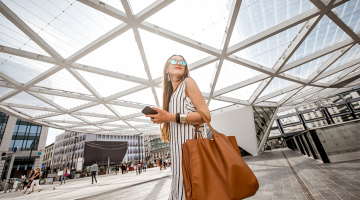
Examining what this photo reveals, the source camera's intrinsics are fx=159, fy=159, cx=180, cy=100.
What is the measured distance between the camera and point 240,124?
1980 centimetres

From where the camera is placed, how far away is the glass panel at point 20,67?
8.62 metres

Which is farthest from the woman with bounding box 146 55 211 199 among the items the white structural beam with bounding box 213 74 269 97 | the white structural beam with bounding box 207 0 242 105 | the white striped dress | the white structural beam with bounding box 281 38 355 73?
the white structural beam with bounding box 281 38 355 73

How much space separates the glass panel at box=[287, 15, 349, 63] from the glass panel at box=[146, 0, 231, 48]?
587cm

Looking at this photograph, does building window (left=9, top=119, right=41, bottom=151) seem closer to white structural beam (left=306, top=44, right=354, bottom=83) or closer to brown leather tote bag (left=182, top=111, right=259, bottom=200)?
brown leather tote bag (left=182, top=111, right=259, bottom=200)

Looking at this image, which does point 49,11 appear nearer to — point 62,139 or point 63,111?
point 63,111

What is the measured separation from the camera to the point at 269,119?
70.6 feet

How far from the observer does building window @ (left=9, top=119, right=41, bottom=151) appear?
3228cm

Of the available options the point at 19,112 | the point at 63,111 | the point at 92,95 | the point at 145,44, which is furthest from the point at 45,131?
the point at 145,44

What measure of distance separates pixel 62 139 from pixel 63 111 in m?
79.5

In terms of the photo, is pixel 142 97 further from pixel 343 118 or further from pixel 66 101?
pixel 343 118

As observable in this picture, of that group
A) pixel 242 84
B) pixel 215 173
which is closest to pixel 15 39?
pixel 215 173

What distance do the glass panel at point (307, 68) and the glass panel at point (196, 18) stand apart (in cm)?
893

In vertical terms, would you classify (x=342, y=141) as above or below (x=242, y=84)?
below

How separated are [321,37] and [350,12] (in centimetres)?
171
